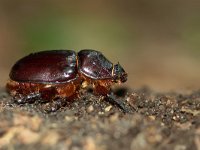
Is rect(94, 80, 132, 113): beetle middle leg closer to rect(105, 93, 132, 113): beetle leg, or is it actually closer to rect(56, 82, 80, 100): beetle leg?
rect(105, 93, 132, 113): beetle leg

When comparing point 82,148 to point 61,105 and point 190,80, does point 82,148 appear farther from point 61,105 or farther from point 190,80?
point 190,80

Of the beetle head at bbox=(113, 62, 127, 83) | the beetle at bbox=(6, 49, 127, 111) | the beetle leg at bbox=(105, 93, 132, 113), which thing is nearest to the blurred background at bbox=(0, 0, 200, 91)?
the beetle head at bbox=(113, 62, 127, 83)

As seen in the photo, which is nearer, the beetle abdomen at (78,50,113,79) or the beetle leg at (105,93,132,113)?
the beetle leg at (105,93,132,113)

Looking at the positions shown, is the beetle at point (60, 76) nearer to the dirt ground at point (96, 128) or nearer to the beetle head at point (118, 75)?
the beetle head at point (118, 75)

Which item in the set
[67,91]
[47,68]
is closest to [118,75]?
[67,91]

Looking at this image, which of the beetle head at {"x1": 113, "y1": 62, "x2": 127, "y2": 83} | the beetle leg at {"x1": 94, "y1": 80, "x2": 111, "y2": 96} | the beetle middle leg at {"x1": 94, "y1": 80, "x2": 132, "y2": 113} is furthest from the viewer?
the beetle head at {"x1": 113, "y1": 62, "x2": 127, "y2": 83}

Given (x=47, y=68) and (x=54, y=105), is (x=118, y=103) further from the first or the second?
(x=47, y=68)
